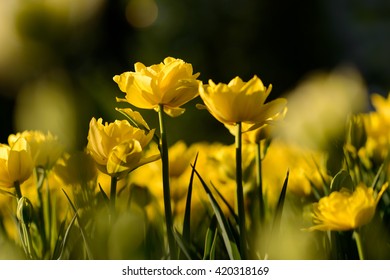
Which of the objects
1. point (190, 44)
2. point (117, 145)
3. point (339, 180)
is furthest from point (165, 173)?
point (190, 44)

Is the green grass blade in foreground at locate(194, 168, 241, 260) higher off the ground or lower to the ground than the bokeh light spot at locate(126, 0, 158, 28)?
lower

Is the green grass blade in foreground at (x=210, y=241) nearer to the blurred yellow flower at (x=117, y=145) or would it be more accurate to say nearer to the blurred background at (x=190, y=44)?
the blurred yellow flower at (x=117, y=145)

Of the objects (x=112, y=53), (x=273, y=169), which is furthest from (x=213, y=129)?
(x=273, y=169)

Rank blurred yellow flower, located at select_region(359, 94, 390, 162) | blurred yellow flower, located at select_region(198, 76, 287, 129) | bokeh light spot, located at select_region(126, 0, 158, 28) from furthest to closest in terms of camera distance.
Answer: bokeh light spot, located at select_region(126, 0, 158, 28), blurred yellow flower, located at select_region(359, 94, 390, 162), blurred yellow flower, located at select_region(198, 76, 287, 129)

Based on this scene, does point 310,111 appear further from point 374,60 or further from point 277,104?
point 374,60

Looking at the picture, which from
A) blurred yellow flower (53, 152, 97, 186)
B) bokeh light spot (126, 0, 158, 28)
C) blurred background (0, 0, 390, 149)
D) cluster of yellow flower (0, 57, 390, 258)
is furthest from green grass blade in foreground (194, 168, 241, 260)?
bokeh light spot (126, 0, 158, 28)

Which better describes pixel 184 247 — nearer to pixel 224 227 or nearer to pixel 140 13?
pixel 224 227

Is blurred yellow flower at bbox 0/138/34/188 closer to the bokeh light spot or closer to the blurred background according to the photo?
the blurred background
